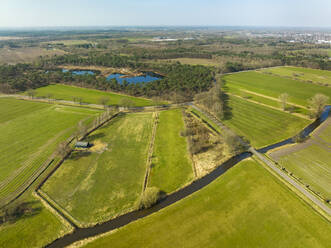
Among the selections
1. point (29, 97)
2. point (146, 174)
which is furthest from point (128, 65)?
point (146, 174)

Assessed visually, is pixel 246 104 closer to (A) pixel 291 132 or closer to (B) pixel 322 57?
(A) pixel 291 132

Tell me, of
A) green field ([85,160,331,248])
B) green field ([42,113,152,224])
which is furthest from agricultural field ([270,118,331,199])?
green field ([42,113,152,224])

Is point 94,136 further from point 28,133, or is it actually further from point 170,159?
point 170,159

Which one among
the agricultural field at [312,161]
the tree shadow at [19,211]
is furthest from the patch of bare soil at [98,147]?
the agricultural field at [312,161]

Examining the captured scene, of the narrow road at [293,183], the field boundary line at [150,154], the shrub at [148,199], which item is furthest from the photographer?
the field boundary line at [150,154]

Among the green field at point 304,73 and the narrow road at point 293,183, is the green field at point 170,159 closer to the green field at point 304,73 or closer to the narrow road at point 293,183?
the narrow road at point 293,183
